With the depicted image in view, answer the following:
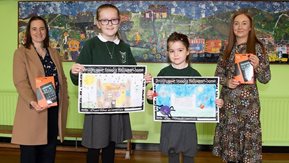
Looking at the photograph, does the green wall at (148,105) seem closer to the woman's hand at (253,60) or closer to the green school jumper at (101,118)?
the woman's hand at (253,60)

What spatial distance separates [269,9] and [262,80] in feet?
6.30

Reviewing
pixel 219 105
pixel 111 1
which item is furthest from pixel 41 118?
pixel 111 1

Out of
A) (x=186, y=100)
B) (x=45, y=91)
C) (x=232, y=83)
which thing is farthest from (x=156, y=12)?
(x=45, y=91)

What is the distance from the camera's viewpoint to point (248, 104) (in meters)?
2.67

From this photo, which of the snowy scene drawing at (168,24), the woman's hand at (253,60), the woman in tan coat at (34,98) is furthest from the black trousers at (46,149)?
the snowy scene drawing at (168,24)

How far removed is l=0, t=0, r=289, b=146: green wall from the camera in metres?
4.30

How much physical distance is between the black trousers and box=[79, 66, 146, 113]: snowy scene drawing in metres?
0.51

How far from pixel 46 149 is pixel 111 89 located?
2.78 ft

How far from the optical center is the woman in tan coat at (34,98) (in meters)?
2.61

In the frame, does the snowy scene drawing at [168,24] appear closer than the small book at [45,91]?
No

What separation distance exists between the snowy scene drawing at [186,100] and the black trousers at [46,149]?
89 centimetres

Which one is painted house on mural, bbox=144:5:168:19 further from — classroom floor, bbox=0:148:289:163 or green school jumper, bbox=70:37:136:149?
green school jumper, bbox=70:37:136:149

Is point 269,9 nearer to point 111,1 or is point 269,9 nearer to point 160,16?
point 160,16

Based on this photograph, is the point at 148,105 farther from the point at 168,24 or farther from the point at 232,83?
the point at 232,83
